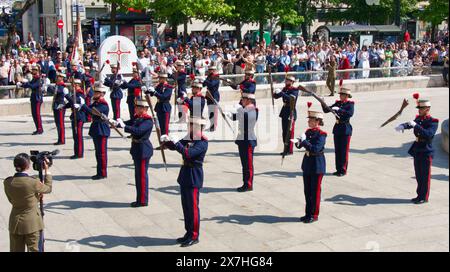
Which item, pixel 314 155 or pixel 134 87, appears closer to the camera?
pixel 314 155

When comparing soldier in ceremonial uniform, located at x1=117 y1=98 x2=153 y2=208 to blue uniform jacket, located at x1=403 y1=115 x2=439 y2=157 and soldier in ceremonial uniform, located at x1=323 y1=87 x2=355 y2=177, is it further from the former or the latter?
blue uniform jacket, located at x1=403 y1=115 x2=439 y2=157

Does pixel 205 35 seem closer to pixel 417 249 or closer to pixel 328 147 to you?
pixel 328 147

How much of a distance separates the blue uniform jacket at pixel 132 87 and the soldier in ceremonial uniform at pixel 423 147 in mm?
7929

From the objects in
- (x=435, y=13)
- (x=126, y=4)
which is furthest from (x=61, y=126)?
(x=435, y=13)

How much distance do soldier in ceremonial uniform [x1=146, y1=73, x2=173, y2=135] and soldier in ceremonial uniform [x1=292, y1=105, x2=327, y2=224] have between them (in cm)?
600

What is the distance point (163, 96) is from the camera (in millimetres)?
15242

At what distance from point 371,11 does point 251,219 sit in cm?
3780

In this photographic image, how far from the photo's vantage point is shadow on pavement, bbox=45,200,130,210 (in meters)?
10.8

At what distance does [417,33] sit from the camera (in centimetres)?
5000

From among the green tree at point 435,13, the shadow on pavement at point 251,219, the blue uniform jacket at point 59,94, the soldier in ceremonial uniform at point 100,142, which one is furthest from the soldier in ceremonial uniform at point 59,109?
the green tree at point 435,13

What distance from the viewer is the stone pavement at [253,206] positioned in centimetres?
902

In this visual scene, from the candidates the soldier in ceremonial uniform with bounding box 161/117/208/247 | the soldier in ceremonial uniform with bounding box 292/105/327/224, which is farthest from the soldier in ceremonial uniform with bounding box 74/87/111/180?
the soldier in ceremonial uniform with bounding box 292/105/327/224

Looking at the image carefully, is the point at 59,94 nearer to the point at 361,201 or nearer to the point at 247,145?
the point at 247,145
